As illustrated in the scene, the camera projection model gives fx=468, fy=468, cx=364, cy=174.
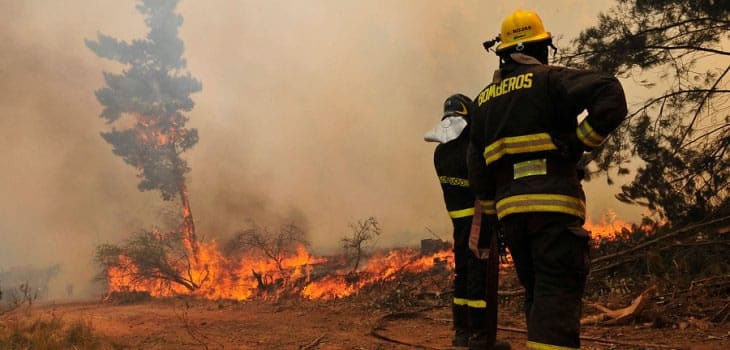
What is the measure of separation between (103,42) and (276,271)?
16.0 meters

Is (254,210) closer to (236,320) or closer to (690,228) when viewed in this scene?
(236,320)

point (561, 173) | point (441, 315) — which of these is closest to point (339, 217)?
point (441, 315)

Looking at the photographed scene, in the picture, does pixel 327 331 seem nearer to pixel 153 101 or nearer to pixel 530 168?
pixel 530 168

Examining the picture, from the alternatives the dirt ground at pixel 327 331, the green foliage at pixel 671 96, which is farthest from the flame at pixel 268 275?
the green foliage at pixel 671 96

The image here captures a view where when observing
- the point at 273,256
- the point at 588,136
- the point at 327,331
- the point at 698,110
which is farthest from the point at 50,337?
the point at 698,110

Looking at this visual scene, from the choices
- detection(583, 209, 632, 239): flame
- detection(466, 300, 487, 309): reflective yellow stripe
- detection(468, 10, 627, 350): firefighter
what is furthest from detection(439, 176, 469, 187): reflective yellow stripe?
detection(583, 209, 632, 239): flame

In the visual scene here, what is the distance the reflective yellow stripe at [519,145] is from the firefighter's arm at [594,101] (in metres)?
0.15

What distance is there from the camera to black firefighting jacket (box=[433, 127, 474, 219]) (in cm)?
392

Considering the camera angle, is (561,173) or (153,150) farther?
(153,150)

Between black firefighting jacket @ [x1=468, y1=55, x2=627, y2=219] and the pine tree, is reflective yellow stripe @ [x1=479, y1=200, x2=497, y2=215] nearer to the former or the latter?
black firefighting jacket @ [x1=468, y1=55, x2=627, y2=219]

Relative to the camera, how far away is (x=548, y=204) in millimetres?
2244

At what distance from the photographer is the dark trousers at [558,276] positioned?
2121 millimetres

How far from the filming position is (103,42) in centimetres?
2119

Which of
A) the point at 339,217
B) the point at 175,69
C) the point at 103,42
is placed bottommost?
the point at 339,217
